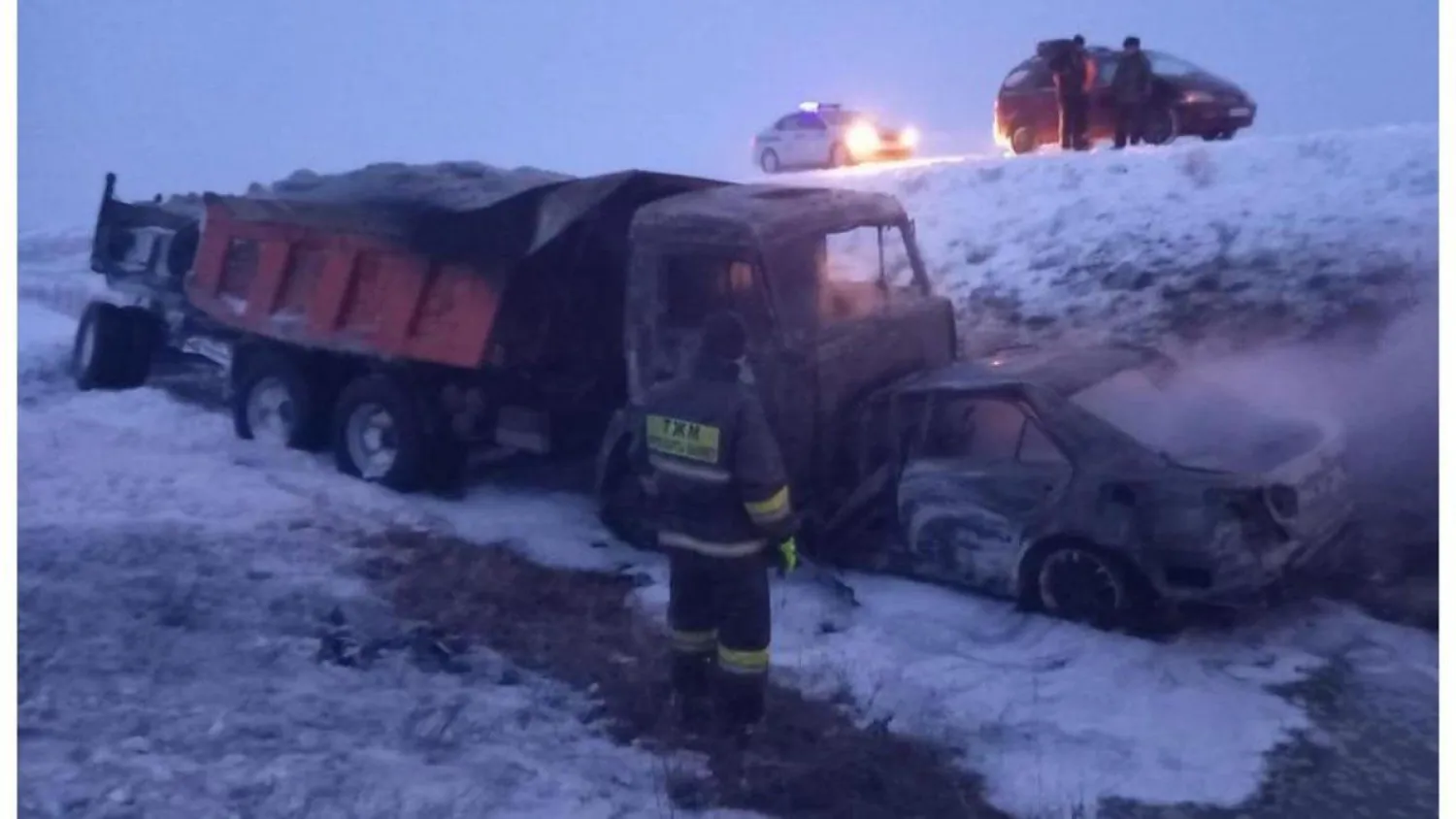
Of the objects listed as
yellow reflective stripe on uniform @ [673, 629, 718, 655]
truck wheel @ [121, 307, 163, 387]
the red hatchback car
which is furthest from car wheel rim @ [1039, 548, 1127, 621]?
truck wheel @ [121, 307, 163, 387]

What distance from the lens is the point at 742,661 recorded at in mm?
4352

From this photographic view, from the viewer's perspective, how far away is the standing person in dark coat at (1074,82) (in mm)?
4918

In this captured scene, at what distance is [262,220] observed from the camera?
5.86m

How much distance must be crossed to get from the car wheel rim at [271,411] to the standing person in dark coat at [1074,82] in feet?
9.68

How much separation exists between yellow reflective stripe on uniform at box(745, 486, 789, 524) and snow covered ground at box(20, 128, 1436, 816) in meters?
0.53

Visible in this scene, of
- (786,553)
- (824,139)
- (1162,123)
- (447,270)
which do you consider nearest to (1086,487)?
(786,553)

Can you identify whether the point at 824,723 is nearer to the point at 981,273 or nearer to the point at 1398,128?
the point at 981,273

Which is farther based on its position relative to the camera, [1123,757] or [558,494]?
[558,494]

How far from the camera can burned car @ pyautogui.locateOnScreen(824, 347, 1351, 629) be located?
184 inches

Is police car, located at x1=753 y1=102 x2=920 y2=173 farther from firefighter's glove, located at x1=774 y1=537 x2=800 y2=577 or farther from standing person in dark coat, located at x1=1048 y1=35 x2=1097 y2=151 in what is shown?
firefighter's glove, located at x1=774 y1=537 x2=800 y2=577

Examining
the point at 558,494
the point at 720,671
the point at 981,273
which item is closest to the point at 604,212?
the point at 558,494

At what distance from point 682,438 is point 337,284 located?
2.27 meters

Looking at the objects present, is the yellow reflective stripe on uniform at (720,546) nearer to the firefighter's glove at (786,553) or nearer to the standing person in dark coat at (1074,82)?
the firefighter's glove at (786,553)

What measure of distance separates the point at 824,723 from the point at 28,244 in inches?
112
